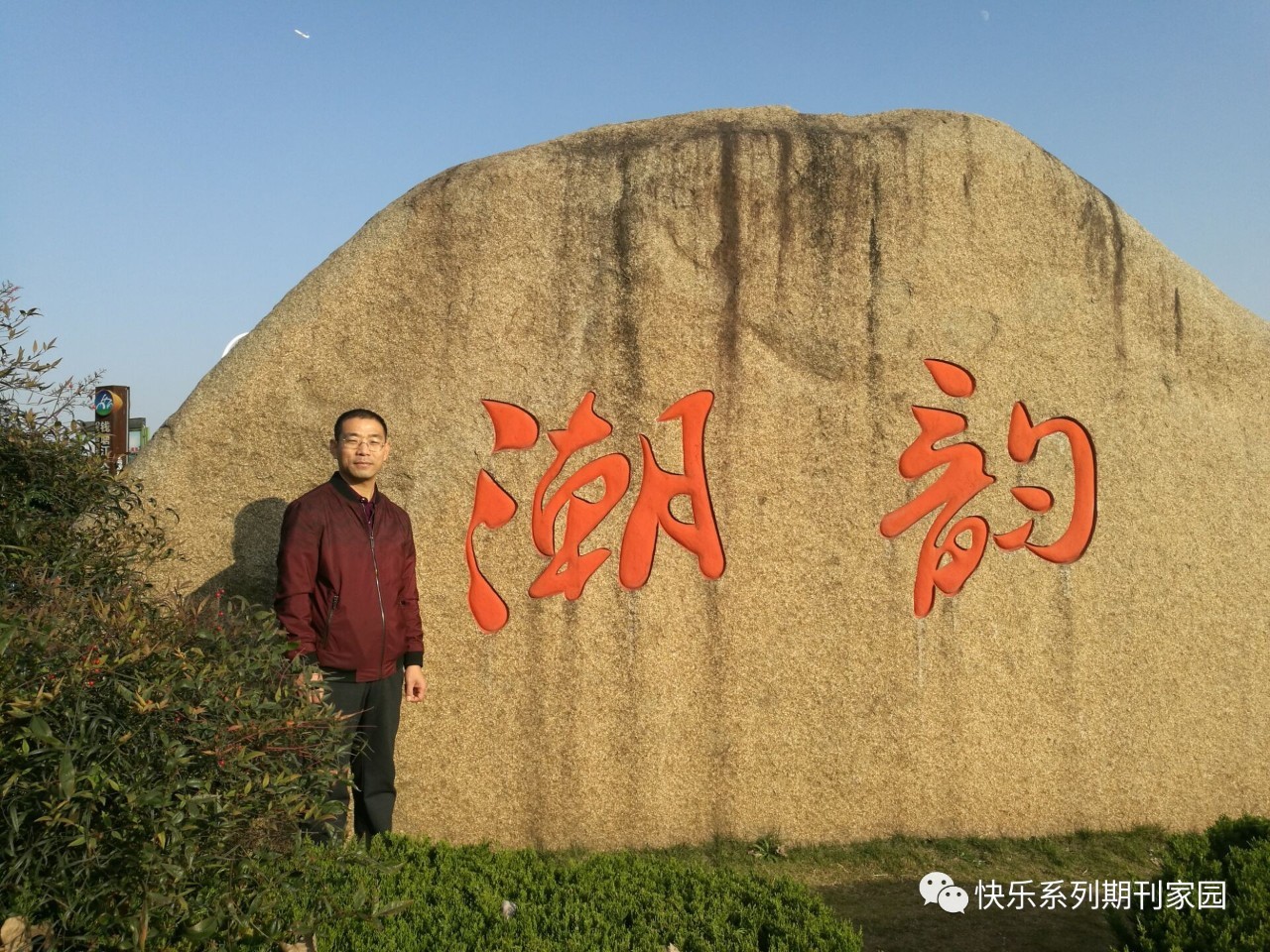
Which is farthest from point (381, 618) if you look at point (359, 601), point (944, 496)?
point (944, 496)

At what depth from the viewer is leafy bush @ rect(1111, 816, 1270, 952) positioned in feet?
7.38

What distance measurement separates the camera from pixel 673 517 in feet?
13.0

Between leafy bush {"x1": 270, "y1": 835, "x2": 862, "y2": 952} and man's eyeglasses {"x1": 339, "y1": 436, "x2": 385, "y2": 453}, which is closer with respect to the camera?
leafy bush {"x1": 270, "y1": 835, "x2": 862, "y2": 952}

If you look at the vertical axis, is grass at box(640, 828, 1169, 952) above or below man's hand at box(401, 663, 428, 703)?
below

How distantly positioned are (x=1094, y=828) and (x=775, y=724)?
149 cm

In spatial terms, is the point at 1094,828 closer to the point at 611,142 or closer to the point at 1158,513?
the point at 1158,513

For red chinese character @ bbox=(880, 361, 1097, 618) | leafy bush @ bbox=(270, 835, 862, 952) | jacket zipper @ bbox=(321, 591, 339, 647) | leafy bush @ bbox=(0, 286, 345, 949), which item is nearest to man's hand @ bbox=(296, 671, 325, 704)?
leafy bush @ bbox=(0, 286, 345, 949)

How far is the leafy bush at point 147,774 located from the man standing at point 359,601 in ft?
2.61

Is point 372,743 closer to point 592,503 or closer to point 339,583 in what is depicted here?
point 339,583

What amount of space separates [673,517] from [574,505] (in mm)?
413

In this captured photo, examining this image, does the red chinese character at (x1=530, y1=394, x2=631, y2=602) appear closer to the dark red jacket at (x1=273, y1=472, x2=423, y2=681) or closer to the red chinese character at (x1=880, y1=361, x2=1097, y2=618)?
the dark red jacket at (x1=273, y1=472, x2=423, y2=681)

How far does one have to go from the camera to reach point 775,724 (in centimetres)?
390

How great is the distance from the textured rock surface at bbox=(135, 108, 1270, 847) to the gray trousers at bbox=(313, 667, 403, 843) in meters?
0.43

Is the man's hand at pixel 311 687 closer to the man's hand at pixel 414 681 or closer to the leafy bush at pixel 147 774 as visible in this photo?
the leafy bush at pixel 147 774
